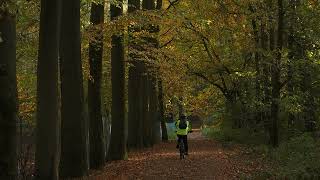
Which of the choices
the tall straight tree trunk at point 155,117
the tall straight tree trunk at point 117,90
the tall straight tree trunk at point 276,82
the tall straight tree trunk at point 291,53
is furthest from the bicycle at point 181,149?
the tall straight tree trunk at point 155,117

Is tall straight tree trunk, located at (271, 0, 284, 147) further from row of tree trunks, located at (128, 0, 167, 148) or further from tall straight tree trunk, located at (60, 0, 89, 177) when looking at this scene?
tall straight tree trunk, located at (60, 0, 89, 177)

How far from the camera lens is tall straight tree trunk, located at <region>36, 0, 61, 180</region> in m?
11.4

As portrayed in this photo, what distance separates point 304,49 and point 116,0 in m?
10.7

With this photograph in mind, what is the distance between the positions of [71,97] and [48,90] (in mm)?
3257

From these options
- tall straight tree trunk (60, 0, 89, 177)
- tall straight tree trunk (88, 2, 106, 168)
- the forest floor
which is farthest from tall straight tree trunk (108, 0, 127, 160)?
tall straight tree trunk (60, 0, 89, 177)

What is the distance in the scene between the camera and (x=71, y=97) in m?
14.8

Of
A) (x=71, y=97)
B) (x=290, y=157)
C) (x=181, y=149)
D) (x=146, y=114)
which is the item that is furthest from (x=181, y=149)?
(x=146, y=114)

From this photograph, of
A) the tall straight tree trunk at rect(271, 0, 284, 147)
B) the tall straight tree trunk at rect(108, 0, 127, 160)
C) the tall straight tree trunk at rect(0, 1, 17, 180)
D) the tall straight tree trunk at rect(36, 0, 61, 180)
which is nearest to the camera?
the tall straight tree trunk at rect(0, 1, 17, 180)

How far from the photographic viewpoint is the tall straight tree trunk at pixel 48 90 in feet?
37.3

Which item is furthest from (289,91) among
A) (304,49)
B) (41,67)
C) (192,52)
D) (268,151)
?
(41,67)

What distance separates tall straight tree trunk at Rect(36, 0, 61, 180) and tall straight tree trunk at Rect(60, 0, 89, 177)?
124 inches

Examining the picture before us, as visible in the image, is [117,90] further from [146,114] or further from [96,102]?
[146,114]

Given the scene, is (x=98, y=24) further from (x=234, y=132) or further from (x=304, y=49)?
(x=234, y=132)

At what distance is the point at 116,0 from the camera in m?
18.9
